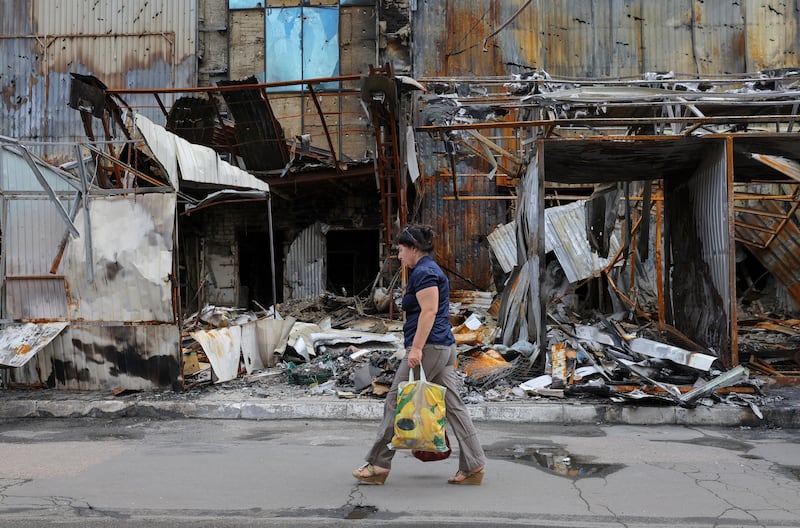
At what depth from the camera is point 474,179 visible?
1560 cm

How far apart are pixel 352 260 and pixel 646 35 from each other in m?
8.37

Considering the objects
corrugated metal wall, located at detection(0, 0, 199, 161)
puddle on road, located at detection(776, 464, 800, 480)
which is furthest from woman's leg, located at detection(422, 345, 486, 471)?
corrugated metal wall, located at detection(0, 0, 199, 161)

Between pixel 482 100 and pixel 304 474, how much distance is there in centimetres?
549

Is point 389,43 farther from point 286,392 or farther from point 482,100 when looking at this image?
point 286,392

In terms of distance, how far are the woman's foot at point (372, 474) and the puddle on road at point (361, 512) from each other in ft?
1.33

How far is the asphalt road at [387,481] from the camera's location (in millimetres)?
4234

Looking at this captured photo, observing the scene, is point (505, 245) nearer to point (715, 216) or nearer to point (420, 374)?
point (715, 216)

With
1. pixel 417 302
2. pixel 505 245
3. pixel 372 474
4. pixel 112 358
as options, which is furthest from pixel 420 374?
pixel 505 245

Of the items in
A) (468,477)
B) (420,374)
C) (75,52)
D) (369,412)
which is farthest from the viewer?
(75,52)

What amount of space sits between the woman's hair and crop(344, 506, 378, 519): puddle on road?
5.62ft

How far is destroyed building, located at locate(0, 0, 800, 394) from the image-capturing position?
830 cm

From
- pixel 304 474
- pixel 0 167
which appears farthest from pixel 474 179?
pixel 304 474

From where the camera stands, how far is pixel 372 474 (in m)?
4.79

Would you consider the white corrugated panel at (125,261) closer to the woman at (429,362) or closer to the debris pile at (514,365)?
A: the debris pile at (514,365)
